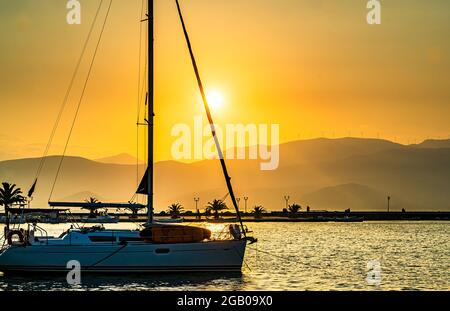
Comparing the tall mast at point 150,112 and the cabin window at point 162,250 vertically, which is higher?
the tall mast at point 150,112

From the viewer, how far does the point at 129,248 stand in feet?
146

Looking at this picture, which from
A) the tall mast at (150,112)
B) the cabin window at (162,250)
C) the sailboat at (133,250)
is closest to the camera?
the tall mast at (150,112)

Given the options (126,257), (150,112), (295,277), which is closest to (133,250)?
(126,257)

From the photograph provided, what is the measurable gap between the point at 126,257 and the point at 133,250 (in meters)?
0.61

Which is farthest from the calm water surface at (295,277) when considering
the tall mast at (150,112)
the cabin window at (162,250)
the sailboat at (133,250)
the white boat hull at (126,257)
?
the tall mast at (150,112)

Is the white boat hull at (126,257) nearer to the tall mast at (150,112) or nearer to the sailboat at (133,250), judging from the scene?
the sailboat at (133,250)

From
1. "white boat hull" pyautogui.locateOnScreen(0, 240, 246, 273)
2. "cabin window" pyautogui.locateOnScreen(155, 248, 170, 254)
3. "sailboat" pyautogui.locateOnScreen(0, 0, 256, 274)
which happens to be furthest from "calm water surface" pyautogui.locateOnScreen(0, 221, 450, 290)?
"cabin window" pyautogui.locateOnScreen(155, 248, 170, 254)

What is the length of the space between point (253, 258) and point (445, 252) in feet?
81.7

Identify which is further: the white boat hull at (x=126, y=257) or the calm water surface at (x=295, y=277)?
the white boat hull at (x=126, y=257)

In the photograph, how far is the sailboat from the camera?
145 feet

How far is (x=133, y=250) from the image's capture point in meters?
44.5

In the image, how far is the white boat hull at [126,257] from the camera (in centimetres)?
4441
